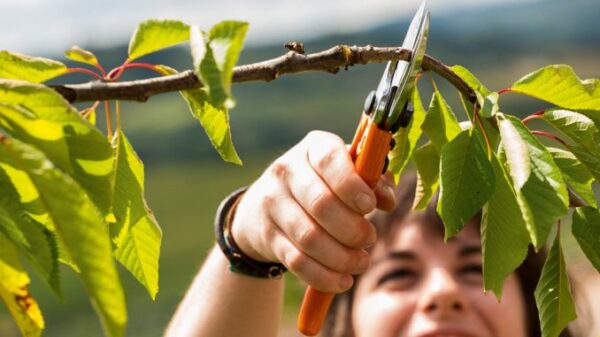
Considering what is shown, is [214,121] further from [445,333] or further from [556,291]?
[445,333]

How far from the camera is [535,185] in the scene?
0.53 meters

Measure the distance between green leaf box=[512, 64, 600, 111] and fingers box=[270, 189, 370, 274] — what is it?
0.70 ft

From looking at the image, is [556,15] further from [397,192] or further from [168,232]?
[397,192]

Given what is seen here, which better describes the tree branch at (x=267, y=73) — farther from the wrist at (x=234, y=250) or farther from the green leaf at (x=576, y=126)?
the wrist at (x=234, y=250)

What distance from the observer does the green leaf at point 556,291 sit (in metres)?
0.64

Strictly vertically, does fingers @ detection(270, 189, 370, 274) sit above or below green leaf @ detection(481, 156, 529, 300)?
below

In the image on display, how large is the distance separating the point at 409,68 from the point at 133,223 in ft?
0.74

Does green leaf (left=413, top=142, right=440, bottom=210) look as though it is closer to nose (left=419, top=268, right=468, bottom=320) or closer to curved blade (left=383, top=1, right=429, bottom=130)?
curved blade (left=383, top=1, right=429, bottom=130)

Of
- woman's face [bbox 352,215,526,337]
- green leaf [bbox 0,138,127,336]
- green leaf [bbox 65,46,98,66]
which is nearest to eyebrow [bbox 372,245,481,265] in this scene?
woman's face [bbox 352,215,526,337]

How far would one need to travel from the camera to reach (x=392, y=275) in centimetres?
150

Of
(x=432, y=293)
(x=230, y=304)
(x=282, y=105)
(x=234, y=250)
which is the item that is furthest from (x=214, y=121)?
(x=282, y=105)

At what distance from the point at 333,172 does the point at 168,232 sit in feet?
72.1

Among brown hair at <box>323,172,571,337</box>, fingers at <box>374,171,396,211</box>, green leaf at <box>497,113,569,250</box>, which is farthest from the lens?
brown hair at <box>323,172,571,337</box>

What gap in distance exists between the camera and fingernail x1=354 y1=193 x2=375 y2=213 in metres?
0.71
